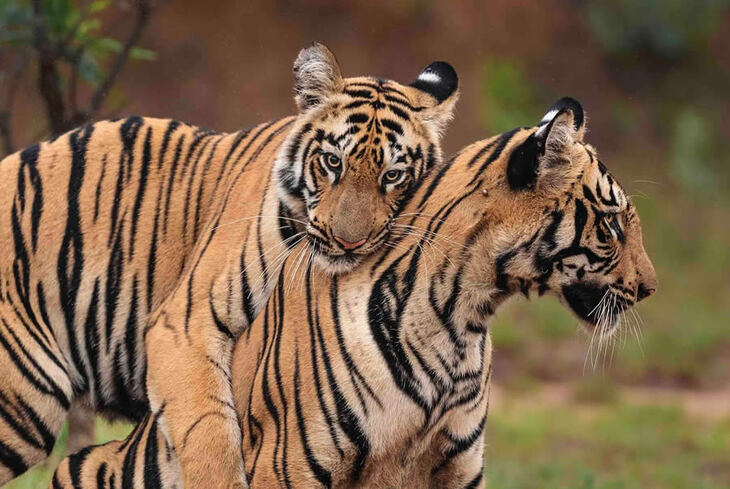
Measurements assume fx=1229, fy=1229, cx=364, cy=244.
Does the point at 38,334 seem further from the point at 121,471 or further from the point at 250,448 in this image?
the point at 250,448

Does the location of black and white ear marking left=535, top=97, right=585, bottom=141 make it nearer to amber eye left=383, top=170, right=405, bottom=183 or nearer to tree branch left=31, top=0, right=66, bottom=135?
amber eye left=383, top=170, right=405, bottom=183

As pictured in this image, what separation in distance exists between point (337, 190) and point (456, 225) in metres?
0.30

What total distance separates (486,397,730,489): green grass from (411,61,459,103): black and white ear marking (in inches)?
128

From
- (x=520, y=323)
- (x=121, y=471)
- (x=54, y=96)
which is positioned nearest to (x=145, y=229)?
(x=121, y=471)

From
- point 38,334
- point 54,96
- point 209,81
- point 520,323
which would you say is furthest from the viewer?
point 209,81

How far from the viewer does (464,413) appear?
306 centimetres

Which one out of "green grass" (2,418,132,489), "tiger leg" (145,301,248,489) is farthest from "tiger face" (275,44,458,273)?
"green grass" (2,418,132,489)

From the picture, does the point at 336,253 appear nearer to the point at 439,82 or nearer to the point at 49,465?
the point at 439,82

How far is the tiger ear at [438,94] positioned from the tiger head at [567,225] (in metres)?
0.35

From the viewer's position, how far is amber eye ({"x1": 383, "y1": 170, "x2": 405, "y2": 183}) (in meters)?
3.03

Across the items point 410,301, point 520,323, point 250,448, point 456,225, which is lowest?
point 520,323

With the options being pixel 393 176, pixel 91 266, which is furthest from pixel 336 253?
pixel 91 266

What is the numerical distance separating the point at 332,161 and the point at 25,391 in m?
1.17

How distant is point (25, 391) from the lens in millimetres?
3498
